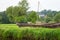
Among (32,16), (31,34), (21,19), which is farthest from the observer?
Result: (21,19)

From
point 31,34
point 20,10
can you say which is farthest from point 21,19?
point 31,34

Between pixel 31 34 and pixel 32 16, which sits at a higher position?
pixel 32 16

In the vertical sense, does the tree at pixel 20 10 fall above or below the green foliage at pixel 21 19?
above

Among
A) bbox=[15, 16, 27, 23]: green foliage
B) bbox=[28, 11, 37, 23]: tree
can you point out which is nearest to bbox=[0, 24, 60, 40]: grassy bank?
bbox=[28, 11, 37, 23]: tree

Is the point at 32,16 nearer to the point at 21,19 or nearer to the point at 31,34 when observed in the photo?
the point at 21,19

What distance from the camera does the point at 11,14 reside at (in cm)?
1770

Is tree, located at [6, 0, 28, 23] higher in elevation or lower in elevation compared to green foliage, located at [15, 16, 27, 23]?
higher

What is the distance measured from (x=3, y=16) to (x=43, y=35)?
21880 mm

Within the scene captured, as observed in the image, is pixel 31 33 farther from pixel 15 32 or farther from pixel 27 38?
pixel 15 32

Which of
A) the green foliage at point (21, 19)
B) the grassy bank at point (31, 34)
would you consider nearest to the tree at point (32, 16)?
the green foliage at point (21, 19)

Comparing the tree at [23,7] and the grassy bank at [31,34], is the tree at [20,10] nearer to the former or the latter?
the tree at [23,7]

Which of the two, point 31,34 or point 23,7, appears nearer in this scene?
point 31,34

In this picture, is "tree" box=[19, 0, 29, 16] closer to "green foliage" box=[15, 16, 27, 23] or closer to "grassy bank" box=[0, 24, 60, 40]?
"green foliage" box=[15, 16, 27, 23]

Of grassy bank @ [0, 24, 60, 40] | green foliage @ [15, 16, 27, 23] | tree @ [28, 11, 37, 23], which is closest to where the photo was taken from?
grassy bank @ [0, 24, 60, 40]
